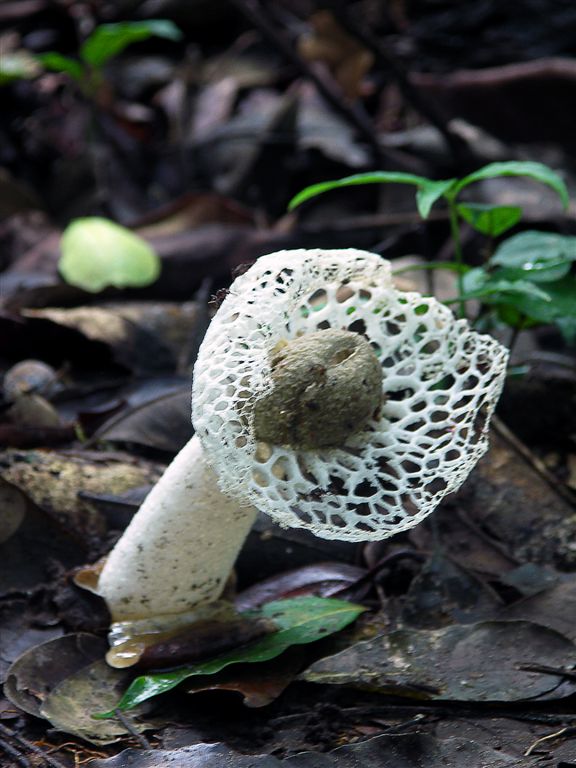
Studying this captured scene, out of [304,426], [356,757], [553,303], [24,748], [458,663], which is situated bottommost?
[458,663]

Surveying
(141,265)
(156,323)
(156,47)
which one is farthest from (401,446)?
(156,47)

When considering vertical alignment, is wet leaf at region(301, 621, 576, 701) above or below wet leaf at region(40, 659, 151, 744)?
below

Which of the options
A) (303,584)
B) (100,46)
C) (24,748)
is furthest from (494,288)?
(100,46)

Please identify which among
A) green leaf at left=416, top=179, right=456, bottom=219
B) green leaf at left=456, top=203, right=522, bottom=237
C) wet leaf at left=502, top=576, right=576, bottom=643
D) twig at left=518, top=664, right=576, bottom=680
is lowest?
wet leaf at left=502, top=576, right=576, bottom=643

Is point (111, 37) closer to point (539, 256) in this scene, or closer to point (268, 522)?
point (539, 256)

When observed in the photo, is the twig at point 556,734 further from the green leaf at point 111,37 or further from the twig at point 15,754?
the green leaf at point 111,37

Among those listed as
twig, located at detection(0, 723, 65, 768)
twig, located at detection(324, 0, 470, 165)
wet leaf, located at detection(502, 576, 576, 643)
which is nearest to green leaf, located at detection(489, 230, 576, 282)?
wet leaf, located at detection(502, 576, 576, 643)

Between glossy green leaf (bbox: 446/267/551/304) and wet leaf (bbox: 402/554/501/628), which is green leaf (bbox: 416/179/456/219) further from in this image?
wet leaf (bbox: 402/554/501/628)

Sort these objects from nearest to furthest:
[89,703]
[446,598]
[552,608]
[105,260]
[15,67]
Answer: [89,703]
[552,608]
[446,598]
[105,260]
[15,67]

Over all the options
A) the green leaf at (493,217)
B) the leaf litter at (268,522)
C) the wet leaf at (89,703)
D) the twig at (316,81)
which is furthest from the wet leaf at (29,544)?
the twig at (316,81)
